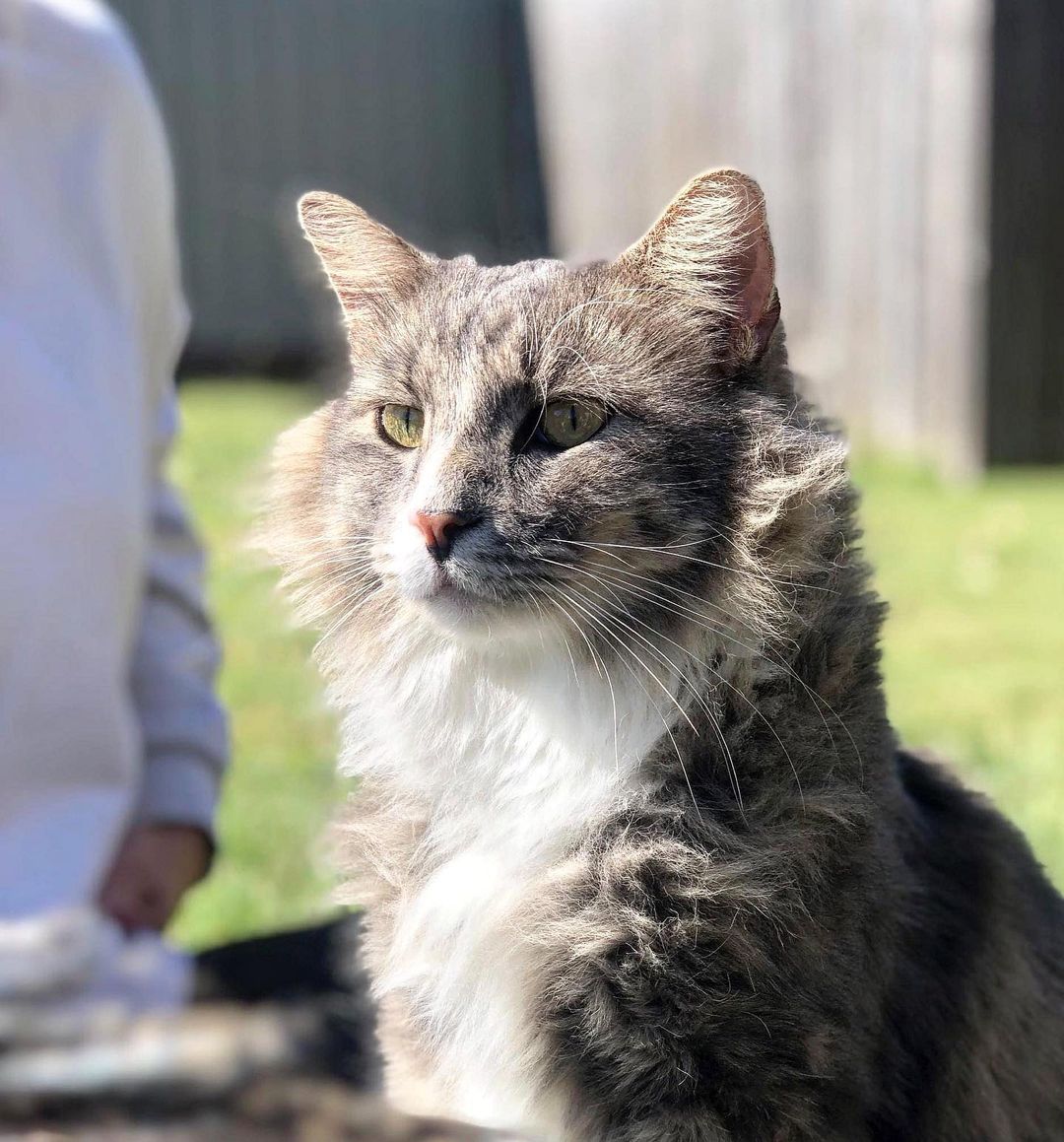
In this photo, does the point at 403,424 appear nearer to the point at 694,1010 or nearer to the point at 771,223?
the point at 694,1010

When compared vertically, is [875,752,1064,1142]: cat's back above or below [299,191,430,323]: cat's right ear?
below

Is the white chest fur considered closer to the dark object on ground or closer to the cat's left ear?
the cat's left ear

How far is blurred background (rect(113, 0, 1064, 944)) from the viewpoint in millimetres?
3828

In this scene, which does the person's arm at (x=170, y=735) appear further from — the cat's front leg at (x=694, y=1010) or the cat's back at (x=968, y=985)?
the cat's back at (x=968, y=985)

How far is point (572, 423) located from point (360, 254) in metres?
0.34

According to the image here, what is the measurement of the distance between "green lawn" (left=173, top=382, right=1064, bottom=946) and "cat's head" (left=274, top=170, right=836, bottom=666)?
425mm

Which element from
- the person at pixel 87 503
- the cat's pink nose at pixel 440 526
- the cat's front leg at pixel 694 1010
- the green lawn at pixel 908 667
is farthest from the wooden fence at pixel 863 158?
the cat's front leg at pixel 694 1010

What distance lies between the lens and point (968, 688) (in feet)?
13.2

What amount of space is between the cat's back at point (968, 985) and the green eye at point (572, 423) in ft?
1.58

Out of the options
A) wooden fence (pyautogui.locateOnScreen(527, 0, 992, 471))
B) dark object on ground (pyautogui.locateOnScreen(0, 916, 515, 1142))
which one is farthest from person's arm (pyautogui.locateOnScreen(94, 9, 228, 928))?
wooden fence (pyautogui.locateOnScreen(527, 0, 992, 471))

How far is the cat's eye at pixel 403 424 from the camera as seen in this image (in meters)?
1.37

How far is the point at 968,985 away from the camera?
1331 millimetres

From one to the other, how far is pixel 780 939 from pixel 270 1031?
24.4 inches

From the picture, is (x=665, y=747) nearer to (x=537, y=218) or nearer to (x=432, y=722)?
(x=432, y=722)
